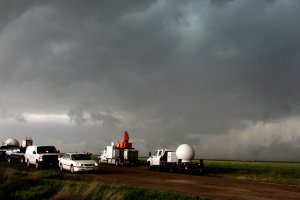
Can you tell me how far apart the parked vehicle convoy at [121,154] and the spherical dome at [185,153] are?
9.90 metres

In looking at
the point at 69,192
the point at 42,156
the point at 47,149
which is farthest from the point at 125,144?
the point at 69,192

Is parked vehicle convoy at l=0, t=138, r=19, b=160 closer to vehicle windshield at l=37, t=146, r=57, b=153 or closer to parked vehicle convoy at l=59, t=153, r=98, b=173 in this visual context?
vehicle windshield at l=37, t=146, r=57, b=153

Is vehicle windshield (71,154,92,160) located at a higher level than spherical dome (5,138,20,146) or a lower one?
lower

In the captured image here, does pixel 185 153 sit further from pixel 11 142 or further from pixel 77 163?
pixel 11 142

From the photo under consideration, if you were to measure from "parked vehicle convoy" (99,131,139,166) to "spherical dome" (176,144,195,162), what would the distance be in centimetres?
990

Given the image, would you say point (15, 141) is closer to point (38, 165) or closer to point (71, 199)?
point (38, 165)

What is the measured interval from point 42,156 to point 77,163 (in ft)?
20.2

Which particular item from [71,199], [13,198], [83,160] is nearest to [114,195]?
[71,199]

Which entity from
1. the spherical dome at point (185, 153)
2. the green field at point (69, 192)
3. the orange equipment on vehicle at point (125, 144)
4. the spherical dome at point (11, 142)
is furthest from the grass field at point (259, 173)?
the spherical dome at point (11, 142)

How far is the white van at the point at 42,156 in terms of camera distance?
121ft

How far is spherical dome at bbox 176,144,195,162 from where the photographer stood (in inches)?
1558

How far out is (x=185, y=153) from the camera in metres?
39.6

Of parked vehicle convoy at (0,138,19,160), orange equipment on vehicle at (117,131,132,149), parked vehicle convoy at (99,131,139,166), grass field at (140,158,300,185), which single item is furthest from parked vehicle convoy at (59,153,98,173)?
parked vehicle convoy at (0,138,19,160)

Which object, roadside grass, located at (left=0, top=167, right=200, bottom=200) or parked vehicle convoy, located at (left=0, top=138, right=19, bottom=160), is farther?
parked vehicle convoy, located at (left=0, top=138, right=19, bottom=160)
